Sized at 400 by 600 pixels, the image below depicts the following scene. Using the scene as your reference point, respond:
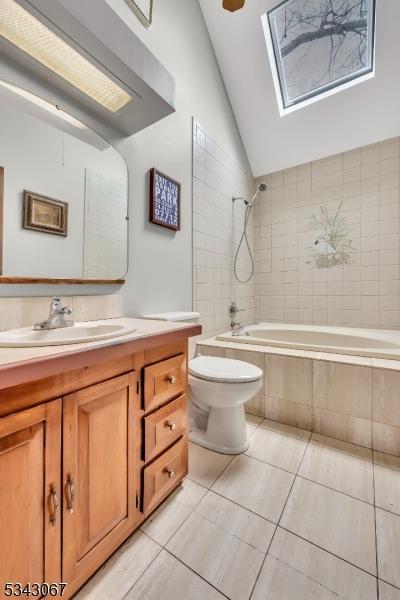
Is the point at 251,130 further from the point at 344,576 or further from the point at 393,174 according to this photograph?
the point at 344,576

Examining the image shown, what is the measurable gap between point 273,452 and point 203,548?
0.70 metres

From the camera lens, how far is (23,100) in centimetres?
105

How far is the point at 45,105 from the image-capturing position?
1.12 m

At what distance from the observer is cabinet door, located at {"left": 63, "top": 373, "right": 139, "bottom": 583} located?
0.70m

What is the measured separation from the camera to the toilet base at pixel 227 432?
58.6 inches

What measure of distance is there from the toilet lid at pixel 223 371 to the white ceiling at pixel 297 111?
2449 millimetres

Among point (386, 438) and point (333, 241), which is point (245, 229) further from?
point (386, 438)

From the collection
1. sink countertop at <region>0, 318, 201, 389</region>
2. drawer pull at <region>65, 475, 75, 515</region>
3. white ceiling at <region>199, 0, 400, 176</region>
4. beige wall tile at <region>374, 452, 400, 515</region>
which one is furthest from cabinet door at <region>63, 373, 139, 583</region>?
white ceiling at <region>199, 0, 400, 176</region>

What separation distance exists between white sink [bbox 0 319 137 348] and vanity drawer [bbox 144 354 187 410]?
0.19 m

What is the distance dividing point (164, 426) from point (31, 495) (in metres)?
0.51

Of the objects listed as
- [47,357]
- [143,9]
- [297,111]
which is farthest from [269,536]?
[297,111]

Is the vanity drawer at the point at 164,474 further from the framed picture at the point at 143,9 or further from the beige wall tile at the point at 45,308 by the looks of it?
the framed picture at the point at 143,9

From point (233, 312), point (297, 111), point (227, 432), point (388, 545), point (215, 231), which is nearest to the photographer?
point (388, 545)

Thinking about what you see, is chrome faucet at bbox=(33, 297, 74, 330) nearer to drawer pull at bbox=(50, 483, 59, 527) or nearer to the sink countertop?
the sink countertop
